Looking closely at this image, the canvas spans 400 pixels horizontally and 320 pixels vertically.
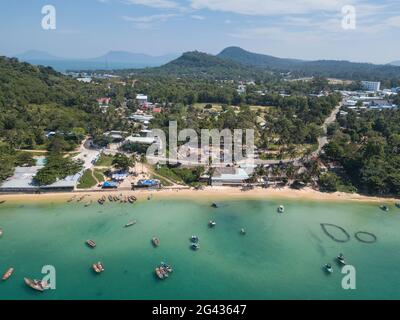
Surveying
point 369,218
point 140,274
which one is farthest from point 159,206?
point 369,218

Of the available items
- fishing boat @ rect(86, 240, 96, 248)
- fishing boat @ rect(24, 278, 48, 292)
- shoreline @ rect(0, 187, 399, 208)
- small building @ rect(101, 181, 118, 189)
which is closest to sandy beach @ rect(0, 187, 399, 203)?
shoreline @ rect(0, 187, 399, 208)

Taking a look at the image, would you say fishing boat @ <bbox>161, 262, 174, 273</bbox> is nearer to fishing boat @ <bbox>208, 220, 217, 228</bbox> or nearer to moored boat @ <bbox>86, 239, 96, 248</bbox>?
moored boat @ <bbox>86, 239, 96, 248</bbox>

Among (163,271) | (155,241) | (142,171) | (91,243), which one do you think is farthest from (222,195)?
(91,243)

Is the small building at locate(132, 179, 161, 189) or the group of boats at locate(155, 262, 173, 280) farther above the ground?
the small building at locate(132, 179, 161, 189)

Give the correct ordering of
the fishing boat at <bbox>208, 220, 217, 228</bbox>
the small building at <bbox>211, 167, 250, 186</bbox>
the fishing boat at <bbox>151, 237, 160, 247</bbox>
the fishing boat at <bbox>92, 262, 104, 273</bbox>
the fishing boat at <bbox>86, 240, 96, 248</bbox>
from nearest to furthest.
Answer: the fishing boat at <bbox>92, 262, 104, 273</bbox>
the fishing boat at <bbox>86, 240, 96, 248</bbox>
the fishing boat at <bbox>151, 237, 160, 247</bbox>
the fishing boat at <bbox>208, 220, 217, 228</bbox>
the small building at <bbox>211, 167, 250, 186</bbox>

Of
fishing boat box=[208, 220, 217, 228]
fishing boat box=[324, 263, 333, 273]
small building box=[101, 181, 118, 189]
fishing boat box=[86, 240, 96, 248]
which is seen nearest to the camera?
fishing boat box=[324, 263, 333, 273]

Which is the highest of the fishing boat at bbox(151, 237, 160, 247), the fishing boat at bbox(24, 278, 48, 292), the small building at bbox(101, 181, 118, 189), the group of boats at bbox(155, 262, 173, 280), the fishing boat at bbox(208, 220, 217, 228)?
the small building at bbox(101, 181, 118, 189)

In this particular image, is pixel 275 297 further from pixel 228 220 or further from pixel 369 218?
pixel 369 218
